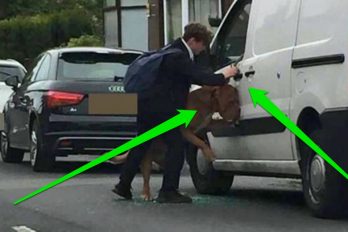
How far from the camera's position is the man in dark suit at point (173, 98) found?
8.32m

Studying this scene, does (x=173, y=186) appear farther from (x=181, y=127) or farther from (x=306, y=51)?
(x=306, y=51)

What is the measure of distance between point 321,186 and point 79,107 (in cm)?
480

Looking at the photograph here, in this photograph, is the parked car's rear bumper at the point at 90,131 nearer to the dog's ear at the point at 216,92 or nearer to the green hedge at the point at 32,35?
the dog's ear at the point at 216,92

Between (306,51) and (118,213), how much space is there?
2.21 m

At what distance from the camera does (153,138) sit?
863 cm

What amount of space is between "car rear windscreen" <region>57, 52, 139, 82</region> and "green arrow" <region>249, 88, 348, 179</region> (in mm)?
3737

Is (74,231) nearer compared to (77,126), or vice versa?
(74,231)

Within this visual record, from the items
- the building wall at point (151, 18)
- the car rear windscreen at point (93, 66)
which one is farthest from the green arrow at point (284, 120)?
the building wall at point (151, 18)

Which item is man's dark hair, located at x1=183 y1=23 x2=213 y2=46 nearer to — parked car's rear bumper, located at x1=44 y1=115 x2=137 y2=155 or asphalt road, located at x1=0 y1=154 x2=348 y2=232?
asphalt road, located at x1=0 y1=154 x2=348 y2=232

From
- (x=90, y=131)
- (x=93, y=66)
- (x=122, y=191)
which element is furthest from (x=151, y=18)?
(x=122, y=191)

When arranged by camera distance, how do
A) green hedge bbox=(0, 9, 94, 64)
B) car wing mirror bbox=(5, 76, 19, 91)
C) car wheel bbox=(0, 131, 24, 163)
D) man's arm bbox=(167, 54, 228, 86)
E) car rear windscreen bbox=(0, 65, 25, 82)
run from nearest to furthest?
man's arm bbox=(167, 54, 228, 86)
car wing mirror bbox=(5, 76, 19, 91)
car wheel bbox=(0, 131, 24, 163)
car rear windscreen bbox=(0, 65, 25, 82)
green hedge bbox=(0, 9, 94, 64)

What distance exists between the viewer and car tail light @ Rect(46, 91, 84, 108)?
1130 cm

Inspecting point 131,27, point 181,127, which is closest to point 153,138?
point 181,127

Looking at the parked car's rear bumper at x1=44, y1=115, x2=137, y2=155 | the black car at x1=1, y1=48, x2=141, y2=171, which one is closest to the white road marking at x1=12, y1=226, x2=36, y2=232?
the black car at x1=1, y1=48, x2=141, y2=171
